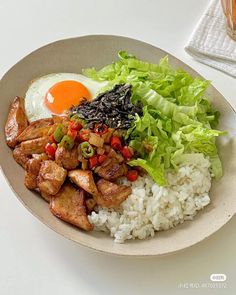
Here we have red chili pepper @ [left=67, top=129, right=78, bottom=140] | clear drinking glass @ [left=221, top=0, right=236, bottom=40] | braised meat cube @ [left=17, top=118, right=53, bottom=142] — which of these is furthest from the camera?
clear drinking glass @ [left=221, top=0, right=236, bottom=40]

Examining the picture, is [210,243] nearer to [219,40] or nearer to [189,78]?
[189,78]

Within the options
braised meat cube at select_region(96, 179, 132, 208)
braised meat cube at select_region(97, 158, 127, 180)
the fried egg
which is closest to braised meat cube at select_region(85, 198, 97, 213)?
braised meat cube at select_region(96, 179, 132, 208)

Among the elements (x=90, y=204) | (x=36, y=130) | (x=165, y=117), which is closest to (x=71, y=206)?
(x=90, y=204)

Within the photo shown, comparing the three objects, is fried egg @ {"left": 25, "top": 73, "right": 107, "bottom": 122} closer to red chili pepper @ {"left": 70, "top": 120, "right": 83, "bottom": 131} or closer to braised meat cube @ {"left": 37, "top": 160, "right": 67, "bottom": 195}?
red chili pepper @ {"left": 70, "top": 120, "right": 83, "bottom": 131}

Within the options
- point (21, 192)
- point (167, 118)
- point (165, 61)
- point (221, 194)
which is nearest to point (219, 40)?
point (165, 61)

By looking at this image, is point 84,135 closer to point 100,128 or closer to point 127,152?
point 100,128

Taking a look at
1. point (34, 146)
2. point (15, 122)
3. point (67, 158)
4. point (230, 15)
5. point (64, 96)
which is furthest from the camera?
point (230, 15)
